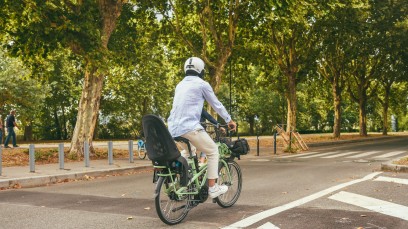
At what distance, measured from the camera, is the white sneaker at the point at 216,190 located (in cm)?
609

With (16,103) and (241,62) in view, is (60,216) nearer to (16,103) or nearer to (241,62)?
(241,62)

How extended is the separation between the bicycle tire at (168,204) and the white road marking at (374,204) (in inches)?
101

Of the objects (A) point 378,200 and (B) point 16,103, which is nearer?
(A) point 378,200

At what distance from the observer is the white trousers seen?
19.1 feet

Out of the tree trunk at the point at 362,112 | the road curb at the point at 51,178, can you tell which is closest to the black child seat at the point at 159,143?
the road curb at the point at 51,178

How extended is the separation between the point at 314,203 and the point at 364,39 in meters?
24.9

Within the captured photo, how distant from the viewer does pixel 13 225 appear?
18.8 ft

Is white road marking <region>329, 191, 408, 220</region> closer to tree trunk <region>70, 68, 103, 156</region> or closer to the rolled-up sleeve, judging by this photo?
the rolled-up sleeve

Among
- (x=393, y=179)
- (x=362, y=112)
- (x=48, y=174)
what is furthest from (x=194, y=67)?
(x=362, y=112)

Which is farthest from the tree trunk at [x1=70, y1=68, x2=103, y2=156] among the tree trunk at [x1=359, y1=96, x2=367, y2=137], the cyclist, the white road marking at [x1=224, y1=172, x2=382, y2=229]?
the tree trunk at [x1=359, y1=96, x2=367, y2=137]

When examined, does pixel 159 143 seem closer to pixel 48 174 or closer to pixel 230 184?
pixel 230 184

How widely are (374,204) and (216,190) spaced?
2374 mm

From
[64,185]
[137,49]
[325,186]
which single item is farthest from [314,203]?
[137,49]

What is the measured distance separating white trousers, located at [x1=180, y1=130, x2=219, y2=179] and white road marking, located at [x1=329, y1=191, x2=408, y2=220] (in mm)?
2214
